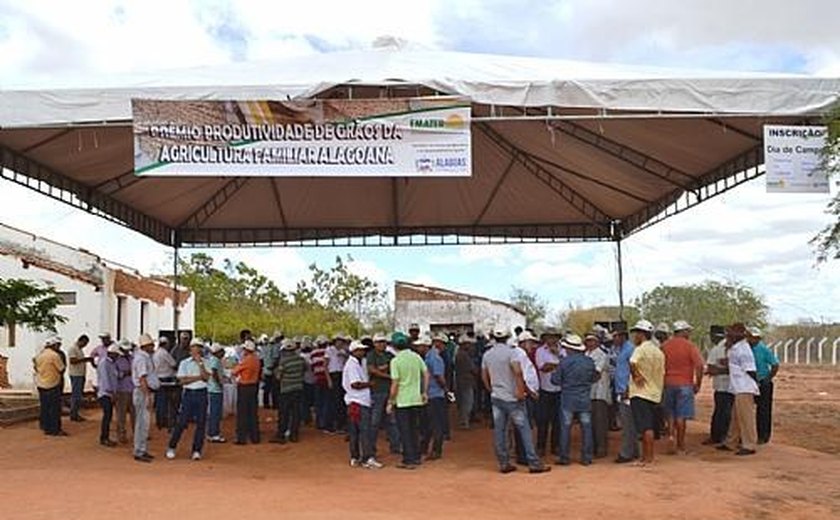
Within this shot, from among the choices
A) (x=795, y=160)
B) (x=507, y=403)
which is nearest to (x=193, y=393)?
(x=507, y=403)

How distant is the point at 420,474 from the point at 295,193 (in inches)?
419

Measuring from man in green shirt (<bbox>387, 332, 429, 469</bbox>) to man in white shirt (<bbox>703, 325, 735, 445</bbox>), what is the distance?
3983 millimetres

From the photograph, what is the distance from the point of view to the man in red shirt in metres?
13.2

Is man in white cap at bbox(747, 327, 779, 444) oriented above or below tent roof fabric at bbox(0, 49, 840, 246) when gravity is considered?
below

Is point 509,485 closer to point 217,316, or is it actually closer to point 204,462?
point 204,462

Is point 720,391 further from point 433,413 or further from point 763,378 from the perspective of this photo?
point 433,413

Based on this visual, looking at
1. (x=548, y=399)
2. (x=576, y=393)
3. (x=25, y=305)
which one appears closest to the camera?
(x=576, y=393)

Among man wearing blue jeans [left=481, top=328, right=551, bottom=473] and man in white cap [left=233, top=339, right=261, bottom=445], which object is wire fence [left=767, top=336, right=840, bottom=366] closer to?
man in white cap [left=233, top=339, right=261, bottom=445]

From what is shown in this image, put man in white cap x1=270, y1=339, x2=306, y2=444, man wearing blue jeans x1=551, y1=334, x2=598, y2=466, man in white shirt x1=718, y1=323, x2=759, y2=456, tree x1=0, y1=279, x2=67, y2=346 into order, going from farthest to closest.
→ 1. tree x1=0, y1=279, x2=67, y2=346
2. man in white cap x1=270, y1=339, x2=306, y2=444
3. man in white shirt x1=718, y1=323, x2=759, y2=456
4. man wearing blue jeans x1=551, y1=334, x2=598, y2=466

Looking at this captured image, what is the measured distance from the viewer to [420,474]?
41.0 ft

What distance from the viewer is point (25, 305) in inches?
765

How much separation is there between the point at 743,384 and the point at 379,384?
4.66 m

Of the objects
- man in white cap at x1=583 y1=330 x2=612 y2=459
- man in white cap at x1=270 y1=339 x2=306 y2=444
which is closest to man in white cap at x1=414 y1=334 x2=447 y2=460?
man in white cap at x1=583 y1=330 x2=612 y2=459

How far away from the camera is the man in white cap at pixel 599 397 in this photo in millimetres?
13406
